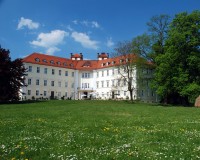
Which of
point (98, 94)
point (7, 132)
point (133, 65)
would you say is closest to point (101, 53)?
point (98, 94)

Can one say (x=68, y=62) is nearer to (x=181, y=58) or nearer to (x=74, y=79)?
(x=74, y=79)

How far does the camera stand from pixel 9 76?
50156 millimetres

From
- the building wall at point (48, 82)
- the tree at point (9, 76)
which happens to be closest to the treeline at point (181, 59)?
the tree at point (9, 76)

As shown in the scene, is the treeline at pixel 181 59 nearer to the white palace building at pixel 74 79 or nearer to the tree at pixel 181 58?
the tree at pixel 181 58

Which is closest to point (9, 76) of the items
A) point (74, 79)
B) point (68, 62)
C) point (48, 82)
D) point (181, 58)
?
point (181, 58)

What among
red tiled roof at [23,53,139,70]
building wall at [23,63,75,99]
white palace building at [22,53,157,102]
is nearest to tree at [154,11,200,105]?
white palace building at [22,53,157,102]

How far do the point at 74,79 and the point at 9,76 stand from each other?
48826 mm

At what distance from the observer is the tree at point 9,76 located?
48.6 metres

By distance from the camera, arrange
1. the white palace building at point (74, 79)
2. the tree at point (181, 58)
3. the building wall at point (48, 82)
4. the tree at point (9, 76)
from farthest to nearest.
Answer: the building wall at point (48, 82), the white palace building at point (74, 79), the tree at point (181, 58), the tree at point (9, 76)

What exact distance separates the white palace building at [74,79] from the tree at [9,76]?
3189 cm

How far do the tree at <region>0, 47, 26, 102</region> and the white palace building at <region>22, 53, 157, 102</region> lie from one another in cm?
3189

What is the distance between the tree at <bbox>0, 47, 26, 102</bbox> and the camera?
4862 centimetres

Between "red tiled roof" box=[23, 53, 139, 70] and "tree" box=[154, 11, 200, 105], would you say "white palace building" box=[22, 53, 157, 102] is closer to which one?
"red tiled roof" box=[23, 53, 139, 70]

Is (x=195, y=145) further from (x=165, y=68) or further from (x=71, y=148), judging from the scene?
(x=165, y=68)
